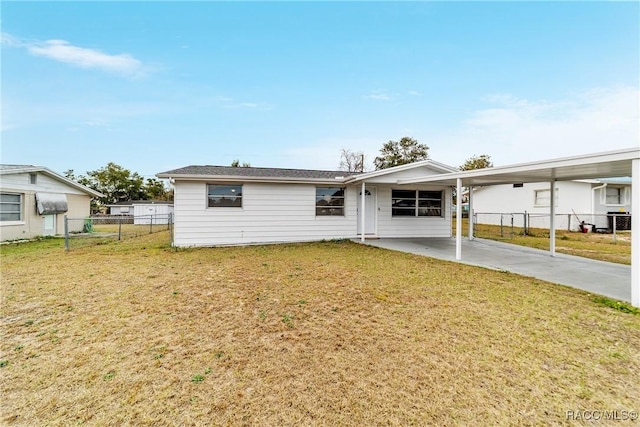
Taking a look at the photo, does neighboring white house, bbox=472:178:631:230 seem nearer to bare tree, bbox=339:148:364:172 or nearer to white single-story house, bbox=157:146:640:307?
white single-story house, bbox=157:146:640:307

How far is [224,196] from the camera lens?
1112cm

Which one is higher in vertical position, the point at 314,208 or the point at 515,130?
the point at 515,130

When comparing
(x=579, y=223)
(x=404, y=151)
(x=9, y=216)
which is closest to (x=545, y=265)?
(x=579, y=223)

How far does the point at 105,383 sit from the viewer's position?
254 cm

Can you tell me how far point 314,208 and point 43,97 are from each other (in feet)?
41.2

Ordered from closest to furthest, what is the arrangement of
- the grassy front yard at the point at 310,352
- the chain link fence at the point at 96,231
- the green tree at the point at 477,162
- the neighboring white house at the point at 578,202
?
1. the grassy front yard at the point at 310,352
2. the chain link fence at the point at 96,231
3. the neighboring white house at the point at 578,202
4. the green tree at the point at 477,162

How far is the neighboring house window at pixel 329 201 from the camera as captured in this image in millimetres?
12367

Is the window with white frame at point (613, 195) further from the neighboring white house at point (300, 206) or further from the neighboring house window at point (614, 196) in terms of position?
the neighboring white house at point (300, 206)

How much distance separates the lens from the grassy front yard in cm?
223

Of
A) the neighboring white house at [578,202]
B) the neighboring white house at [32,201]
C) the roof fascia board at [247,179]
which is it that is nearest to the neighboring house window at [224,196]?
the roof fascia board at [247,179]

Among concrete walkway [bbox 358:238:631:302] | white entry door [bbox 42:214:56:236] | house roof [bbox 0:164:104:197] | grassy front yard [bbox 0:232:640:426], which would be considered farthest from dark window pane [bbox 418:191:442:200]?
white entry door [bbox 42:214:56:236]

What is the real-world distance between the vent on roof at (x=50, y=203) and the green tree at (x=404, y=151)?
26597mm

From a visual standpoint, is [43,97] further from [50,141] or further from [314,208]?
[314,208]

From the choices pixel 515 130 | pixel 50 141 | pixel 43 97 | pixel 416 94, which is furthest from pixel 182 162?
pixel 515 130
